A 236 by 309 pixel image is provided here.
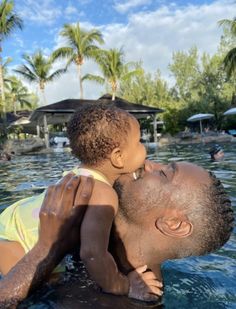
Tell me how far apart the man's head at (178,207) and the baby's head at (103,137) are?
31cm

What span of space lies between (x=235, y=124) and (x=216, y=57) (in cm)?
1244

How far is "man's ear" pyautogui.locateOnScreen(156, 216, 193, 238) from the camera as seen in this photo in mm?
1942

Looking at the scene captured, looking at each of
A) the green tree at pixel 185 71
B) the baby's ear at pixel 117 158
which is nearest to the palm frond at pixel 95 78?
the green tree at pixel 185 71

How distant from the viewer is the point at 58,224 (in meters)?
1.87

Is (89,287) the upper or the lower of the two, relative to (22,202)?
lower

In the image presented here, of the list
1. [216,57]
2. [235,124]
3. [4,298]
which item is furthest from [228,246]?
[216,57]

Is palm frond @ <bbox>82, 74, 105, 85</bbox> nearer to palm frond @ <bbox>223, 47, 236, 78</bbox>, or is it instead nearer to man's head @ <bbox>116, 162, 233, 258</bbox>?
palm frond @ <bbox>223, 47, 236, 78</bbox>

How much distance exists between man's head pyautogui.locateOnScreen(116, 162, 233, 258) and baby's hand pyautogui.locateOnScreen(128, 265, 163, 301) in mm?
180

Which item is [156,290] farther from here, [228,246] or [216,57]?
[216,57]

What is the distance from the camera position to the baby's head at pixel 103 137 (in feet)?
7.39

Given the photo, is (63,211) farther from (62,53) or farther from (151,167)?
(62,53)

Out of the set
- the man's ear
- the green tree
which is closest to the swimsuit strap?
the man's ear

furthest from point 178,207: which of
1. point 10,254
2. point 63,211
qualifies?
point 10,254

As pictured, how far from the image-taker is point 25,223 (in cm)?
216
